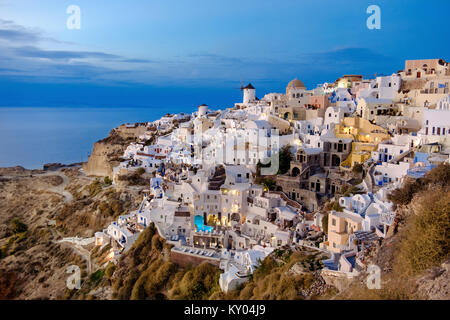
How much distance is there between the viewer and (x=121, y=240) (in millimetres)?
23031

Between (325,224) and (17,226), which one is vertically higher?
(325,224)

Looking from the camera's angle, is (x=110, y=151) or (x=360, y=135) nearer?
(x=360, y=135)

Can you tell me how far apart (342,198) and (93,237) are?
19040 mm

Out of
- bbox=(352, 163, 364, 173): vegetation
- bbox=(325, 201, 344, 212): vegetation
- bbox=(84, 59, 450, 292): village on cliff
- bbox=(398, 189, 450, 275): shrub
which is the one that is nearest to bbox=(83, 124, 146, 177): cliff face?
bbox=(84, 59, 450, 292): village on cliff

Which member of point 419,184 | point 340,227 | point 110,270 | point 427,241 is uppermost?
point 419,184

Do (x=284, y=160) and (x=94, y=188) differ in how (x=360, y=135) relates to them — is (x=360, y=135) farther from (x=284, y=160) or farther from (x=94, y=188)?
(x=94, y=188)

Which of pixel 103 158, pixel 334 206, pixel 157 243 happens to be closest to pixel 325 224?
pixel 334 206

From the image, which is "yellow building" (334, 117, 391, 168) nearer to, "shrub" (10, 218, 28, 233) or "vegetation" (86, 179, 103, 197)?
"vegetation" (86, 179, 103, 197)

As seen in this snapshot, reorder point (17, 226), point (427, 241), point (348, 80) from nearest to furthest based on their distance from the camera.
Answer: point (427, 241) < point (17, 226) < point (348, 80)

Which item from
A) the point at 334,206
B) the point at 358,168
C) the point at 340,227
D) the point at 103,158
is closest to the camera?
the point at 340,227

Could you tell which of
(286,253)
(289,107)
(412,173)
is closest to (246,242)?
(286,253)

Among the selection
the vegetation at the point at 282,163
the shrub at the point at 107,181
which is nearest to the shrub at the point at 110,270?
the vegetation at the point at 282,163

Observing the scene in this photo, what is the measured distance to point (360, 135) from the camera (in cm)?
2370

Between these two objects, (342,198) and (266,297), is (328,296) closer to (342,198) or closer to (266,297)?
(266,297)
